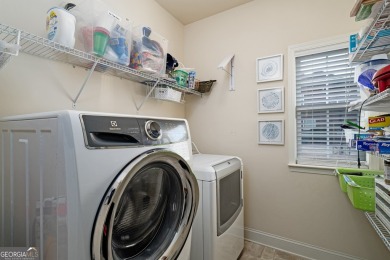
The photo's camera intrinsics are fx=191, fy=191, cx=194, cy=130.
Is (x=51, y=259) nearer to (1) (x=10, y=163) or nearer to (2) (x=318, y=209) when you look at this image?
(1) (x=10, y=163)

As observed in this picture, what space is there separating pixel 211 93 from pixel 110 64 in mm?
1333

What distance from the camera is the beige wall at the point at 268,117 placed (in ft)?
5.69

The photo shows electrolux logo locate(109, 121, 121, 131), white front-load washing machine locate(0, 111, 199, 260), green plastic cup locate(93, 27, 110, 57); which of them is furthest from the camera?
green plastic cup locate(93, 27, 110, 57)

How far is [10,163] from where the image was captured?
96 cm

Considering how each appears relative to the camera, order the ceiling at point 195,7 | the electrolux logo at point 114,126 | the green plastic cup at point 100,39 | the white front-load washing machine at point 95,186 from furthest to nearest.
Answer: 1. the ceiling at point 195,7
2. the green plastic cup at point 100,39
3. the electrolux logo at point 114,126
4. the white front-load washing machine at point 95,186

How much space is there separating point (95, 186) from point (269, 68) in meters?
1.98

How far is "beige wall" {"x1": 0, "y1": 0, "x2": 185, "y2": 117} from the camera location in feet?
3.68

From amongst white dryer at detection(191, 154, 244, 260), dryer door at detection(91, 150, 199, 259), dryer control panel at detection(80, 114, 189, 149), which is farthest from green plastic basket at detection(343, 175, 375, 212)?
dryer control panel at detection(80, 114, 189, 149)

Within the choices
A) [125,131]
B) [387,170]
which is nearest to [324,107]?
[387,170]

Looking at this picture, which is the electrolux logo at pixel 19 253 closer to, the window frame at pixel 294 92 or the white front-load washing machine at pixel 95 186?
the white front-load washing machine at pixel 95 186

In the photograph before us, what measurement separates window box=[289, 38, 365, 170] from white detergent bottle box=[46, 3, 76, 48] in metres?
1.90

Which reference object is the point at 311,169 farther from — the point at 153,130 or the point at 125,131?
the point at 125,131

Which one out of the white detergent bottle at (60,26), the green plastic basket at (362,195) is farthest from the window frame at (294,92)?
the white detergent bottle at (60,26)

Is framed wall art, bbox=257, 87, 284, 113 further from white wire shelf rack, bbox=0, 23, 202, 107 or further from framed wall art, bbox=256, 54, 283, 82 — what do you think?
white wire shelf rack, bbox=0, 23, 202, 107
